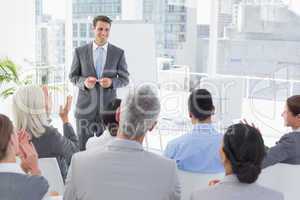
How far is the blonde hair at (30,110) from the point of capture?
110 inches

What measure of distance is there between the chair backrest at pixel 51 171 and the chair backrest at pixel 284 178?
4.02 feet

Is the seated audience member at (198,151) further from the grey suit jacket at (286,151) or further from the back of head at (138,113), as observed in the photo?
the back of head at (138,113)

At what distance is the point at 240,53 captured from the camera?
7.21 m

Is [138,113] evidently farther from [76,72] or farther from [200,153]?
[76,72]

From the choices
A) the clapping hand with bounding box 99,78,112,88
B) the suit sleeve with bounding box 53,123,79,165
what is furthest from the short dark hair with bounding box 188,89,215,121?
the clapping hand with bounding box 99,78,112,88

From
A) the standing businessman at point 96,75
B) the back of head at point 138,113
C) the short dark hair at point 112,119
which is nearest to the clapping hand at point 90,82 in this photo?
the standing businessman at point 96,75

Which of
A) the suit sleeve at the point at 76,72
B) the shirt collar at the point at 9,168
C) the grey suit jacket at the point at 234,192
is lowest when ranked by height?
the grey suit jacket at the point at 234,192

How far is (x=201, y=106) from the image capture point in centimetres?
288

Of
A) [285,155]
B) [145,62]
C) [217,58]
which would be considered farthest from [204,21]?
[285,155]

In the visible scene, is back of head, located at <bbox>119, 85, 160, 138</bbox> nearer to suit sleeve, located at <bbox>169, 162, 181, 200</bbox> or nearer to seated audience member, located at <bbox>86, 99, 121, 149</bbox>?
suit sleeve, located at <bbox>169, 162, 181, 200</bbox>

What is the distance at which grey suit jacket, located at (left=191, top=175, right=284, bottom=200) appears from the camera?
1.75 metres

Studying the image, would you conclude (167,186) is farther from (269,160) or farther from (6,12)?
(6,12)

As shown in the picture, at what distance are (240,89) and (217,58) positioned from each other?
1348 mm

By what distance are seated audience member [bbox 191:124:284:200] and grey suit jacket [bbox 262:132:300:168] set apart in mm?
932
